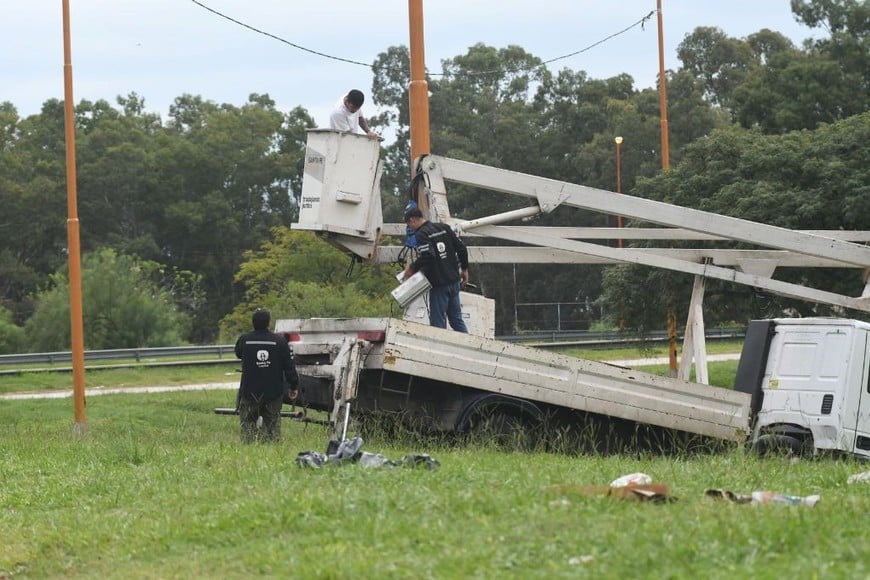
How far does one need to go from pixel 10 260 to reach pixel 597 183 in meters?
30.6

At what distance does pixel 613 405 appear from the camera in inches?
511

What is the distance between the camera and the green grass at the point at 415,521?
6309 millimetres

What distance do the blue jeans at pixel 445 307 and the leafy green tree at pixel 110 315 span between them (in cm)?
4119

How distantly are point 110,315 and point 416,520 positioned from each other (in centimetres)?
4791

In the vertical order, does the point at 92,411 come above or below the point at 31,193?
below

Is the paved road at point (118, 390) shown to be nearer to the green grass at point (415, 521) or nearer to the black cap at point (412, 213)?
the black cap at point (412, 213)

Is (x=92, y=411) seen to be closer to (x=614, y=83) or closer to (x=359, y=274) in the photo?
(x=359, y=274)

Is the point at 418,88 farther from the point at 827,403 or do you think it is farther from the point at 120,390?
the point at 120,390

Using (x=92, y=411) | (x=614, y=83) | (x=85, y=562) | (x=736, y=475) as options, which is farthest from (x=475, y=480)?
(x=614, y=83)

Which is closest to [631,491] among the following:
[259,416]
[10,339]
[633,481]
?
[633,481]

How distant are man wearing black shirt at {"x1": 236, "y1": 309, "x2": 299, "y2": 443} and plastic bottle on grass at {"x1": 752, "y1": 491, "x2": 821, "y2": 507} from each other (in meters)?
6.35

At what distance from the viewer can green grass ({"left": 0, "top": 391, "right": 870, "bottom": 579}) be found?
6.31 meters

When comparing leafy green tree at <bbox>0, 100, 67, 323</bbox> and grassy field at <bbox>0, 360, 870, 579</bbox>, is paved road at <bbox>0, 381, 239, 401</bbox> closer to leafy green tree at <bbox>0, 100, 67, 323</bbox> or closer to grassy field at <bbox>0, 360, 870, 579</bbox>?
grassy field at <bbox>0, 360, 870, 579</bbox>

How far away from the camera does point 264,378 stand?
44.0 feet
